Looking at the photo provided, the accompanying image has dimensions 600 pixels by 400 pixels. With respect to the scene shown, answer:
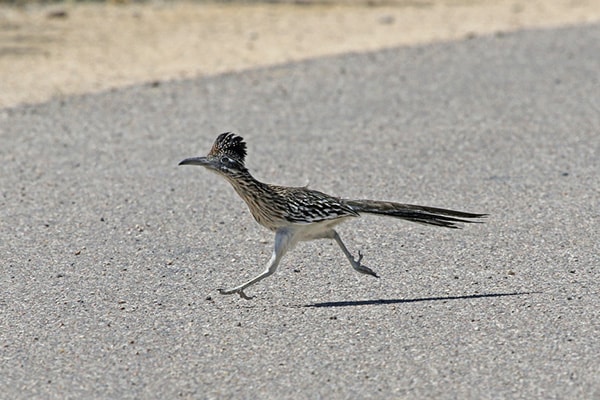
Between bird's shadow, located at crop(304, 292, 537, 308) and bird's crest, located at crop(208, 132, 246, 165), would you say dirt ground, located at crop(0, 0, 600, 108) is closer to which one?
bird's crest, located at crop(208, 132, 246, 165)

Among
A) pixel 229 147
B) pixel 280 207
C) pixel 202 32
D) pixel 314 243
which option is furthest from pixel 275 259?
pixel 202 32

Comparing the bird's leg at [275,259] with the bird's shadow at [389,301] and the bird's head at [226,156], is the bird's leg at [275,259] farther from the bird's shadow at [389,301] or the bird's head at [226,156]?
the bird's head at [226,156]

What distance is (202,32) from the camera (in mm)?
15281

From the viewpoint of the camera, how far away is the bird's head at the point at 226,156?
6.28 meters

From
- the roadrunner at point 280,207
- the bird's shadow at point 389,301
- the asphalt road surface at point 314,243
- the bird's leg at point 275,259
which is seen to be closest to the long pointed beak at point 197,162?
the roadrunner at point 280,207

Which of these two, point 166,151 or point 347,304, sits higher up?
point 347,304

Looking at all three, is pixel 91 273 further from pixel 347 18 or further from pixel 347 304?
pixel 347 18

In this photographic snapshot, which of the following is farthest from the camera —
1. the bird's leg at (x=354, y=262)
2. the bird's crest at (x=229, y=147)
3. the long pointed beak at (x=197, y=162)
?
the bird's leg at (x=354, y=262)

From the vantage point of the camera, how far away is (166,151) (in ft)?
32.7

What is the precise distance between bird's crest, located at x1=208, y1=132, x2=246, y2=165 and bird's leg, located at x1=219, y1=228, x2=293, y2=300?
452 millimetres

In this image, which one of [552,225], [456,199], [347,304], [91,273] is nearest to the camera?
[347,304]

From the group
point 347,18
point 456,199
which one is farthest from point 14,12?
point 456,199

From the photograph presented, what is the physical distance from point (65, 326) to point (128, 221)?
2095 mm

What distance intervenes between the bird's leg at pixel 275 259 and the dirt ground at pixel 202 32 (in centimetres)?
603
